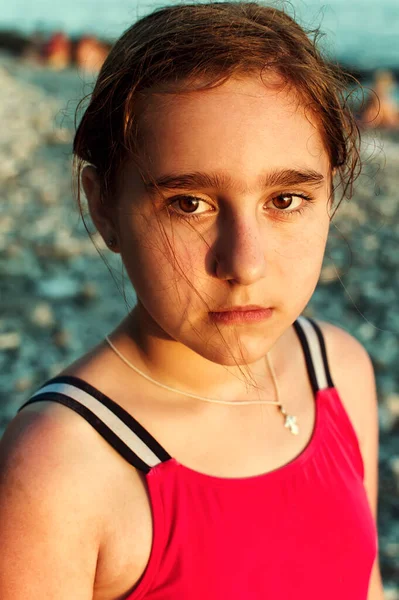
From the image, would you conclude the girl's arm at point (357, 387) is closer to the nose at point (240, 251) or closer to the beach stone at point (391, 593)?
the nose at point (240, 251)

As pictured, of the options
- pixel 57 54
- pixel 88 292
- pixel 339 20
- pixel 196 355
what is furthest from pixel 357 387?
pixel 339 20

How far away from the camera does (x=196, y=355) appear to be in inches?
68.7

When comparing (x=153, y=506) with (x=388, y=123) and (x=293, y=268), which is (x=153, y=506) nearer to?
(x=293, y=268)

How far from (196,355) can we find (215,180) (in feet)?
1.57

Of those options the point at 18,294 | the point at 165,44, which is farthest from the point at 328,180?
the point at 18,294

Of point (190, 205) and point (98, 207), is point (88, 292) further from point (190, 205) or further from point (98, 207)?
point (190, 205)

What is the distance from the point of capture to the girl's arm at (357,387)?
1.98m

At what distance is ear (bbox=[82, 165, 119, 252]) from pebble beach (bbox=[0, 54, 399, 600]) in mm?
1209

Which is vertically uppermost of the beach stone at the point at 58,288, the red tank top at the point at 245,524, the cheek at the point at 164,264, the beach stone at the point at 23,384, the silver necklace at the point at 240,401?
the cheek at the point at 164,264

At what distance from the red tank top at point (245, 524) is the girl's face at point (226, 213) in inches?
9.7

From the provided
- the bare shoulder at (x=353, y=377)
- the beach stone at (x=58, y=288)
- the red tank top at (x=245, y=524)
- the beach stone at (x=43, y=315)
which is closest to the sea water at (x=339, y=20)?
the beach stone at (x=58, y=288)

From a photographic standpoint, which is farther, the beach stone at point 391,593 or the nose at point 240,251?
the beach stone at point 391,593

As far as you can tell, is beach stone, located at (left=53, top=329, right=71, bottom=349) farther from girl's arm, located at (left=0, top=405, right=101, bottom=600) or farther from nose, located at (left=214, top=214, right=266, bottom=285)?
nose, located at (left=214, top=214, right=266, bottom=285)

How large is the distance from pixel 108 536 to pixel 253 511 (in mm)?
310
